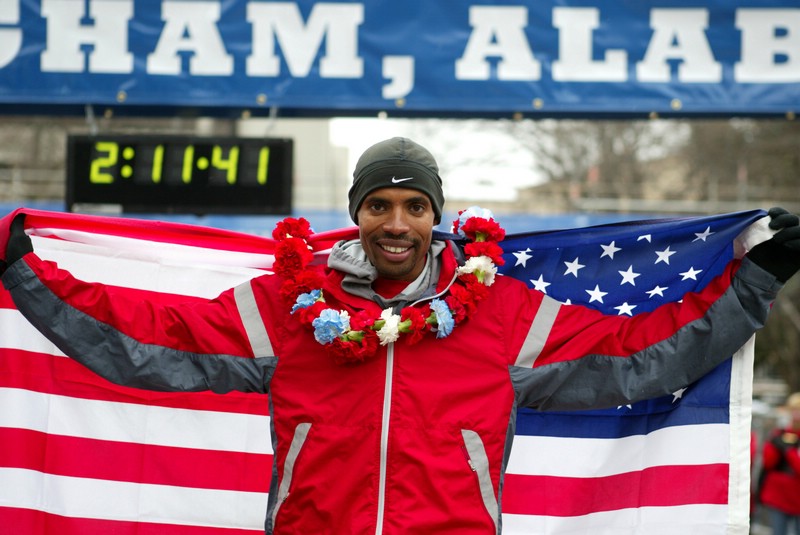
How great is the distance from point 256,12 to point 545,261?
14.6 ft

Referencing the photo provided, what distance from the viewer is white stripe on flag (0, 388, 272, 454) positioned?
499 cm

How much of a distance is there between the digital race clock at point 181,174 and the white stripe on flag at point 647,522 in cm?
438

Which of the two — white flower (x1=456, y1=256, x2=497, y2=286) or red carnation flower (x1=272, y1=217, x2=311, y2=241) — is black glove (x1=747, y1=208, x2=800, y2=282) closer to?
white flower (x1=456, y1=256, x2=497, y2=286)

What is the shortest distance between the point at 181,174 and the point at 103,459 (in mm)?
3811

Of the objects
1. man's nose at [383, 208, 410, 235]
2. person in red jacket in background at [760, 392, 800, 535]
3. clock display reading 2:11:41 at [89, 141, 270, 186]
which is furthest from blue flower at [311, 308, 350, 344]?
person in red jacket in background at [760, 392, 800, 535]

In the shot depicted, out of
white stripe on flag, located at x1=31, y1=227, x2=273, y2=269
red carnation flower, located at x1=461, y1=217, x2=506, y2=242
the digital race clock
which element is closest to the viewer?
red carnation flower, located at x1=461, y1=217, x2=506, y2=242

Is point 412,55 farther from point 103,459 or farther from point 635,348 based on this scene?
point 635,348

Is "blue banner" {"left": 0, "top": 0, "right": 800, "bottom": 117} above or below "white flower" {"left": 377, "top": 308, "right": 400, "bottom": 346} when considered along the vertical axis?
above

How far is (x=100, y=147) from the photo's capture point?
8492 mm

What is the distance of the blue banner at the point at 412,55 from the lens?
809 cm

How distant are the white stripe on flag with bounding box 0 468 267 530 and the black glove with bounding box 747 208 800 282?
9.06 ft

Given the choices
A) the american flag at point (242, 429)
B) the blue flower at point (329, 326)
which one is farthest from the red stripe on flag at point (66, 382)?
the blue flower at point (329, 326)

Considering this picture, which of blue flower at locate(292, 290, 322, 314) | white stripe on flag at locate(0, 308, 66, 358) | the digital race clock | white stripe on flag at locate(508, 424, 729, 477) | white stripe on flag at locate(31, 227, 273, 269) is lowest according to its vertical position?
white stripe on flag at locate(508, 424, 729, 477)

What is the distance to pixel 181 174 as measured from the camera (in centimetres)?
845
